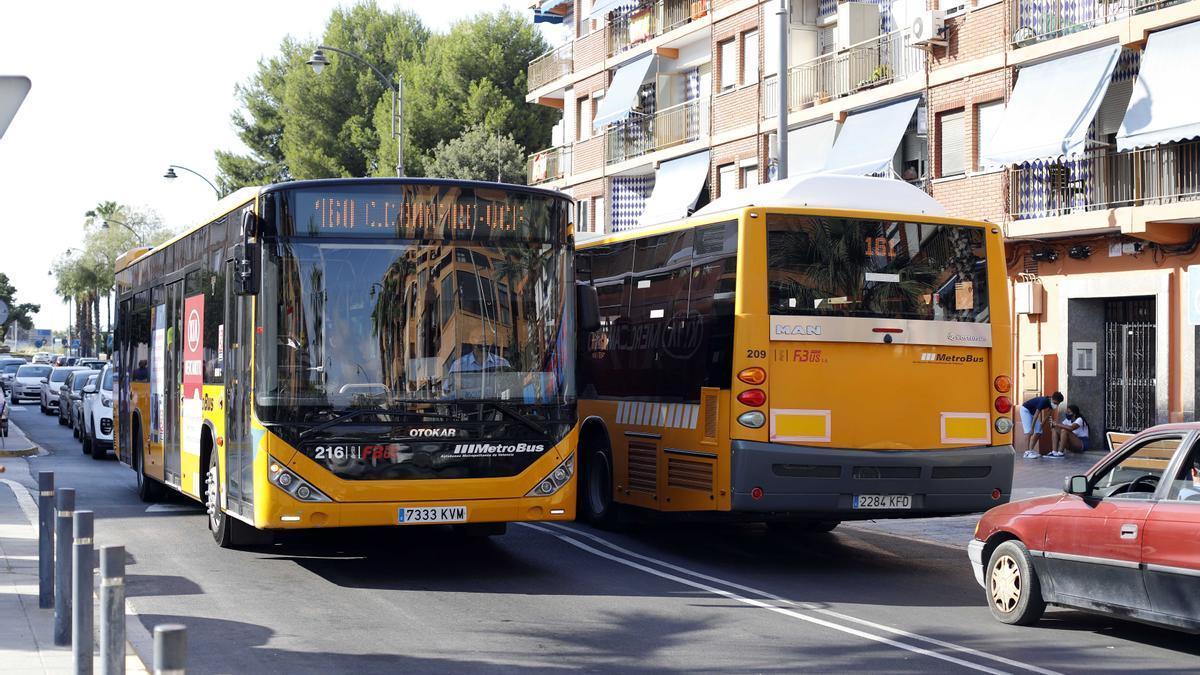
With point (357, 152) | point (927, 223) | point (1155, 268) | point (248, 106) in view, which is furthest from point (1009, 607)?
point (248, 106)

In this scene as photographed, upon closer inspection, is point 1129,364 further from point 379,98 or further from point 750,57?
point 379,98

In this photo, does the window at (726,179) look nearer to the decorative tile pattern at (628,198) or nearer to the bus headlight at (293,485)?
the decorative tile pattern at (628,198)

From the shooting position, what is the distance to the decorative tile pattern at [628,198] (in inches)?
1663

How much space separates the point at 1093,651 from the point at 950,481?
3610mm

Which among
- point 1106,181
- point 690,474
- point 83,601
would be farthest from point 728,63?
point 83,601

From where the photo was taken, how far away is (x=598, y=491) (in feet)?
48.5

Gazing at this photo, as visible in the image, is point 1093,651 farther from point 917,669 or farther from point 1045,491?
point 1045,491

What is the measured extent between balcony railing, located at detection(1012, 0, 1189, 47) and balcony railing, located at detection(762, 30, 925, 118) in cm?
276

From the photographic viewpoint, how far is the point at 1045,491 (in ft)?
63.8

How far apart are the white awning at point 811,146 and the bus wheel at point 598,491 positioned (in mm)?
17946

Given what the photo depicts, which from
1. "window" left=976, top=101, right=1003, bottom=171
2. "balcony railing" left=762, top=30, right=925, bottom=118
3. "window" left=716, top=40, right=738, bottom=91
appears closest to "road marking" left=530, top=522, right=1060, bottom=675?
"window" left=976, top=101, right=1003, bottom=171

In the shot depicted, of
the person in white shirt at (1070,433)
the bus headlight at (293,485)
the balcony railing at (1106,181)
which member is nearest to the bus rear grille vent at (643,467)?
the bus headlight at (293,485)

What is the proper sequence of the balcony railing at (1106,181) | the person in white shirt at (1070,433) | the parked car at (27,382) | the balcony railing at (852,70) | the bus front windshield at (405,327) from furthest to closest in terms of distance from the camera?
the parked car at (27,382) < the balcony railing at (852,70) < the person in white shirt at (1070,433) < the balcony railing at (1106,181) < the bus front windshield at (405,327)

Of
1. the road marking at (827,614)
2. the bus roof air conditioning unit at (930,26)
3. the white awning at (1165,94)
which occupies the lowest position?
the road marking at (827,614)
